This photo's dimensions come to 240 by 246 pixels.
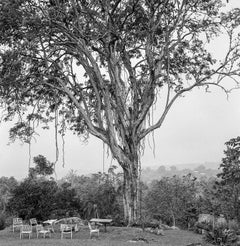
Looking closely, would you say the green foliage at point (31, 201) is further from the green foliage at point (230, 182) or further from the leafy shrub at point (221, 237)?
the leafy shrub at point (221, 237)

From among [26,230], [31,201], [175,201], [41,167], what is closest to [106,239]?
[26,230]

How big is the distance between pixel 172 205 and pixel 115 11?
1511 centimetres

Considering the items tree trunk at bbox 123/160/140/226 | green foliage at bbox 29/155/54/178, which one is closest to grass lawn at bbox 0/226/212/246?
tree trunk at bbox 123/160/140/226

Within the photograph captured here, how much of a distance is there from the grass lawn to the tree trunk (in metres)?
1.21

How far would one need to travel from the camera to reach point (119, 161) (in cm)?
1658

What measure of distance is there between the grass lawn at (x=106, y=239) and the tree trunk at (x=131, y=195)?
1214 mm

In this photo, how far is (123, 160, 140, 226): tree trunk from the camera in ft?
53.4

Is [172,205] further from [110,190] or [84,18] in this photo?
[84,18]

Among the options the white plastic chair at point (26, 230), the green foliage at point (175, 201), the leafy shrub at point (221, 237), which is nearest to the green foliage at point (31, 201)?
the white plastic chair at point (26, 230)

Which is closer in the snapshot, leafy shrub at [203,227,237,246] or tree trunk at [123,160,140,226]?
leafy shrub at [203,227,237,246]

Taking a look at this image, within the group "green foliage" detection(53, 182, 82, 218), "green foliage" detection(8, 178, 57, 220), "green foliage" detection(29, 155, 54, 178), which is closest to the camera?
"green foliage" detection(8, 178, 57, 220)

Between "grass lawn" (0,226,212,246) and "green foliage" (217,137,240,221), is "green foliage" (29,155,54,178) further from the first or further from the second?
"green foliage" (217,137,240,221)

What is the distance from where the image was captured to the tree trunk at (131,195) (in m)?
16.3

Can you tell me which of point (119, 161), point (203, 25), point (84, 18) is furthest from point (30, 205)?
point (203, 25)
